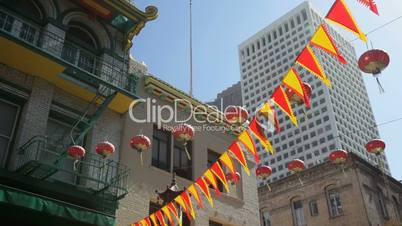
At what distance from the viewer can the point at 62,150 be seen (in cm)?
1330

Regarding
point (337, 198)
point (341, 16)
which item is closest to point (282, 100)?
point (341, 16)

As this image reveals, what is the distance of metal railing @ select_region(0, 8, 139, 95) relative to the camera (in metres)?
13.4

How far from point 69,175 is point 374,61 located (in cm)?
956

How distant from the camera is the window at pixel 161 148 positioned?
16.6 m

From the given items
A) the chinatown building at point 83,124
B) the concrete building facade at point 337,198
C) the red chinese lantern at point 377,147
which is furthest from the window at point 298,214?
the red chinese lantern at point 377,147

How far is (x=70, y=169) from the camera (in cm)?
1355

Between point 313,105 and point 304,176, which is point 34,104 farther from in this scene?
point 313,105

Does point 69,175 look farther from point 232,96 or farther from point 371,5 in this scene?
point 232,96

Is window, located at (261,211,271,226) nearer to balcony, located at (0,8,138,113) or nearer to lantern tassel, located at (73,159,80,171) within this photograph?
balcony, located at (0,8,138,113)

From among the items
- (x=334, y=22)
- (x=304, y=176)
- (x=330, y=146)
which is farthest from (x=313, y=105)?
(x=334, y=22)

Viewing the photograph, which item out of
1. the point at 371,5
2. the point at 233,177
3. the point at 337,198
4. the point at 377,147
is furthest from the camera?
the point at 337,198

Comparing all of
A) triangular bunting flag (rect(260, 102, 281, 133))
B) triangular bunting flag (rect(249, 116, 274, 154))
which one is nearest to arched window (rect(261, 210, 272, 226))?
triangular bunting flag (rect(260, 102, 281, 133))

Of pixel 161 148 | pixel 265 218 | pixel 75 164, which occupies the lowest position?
pixel 75 164

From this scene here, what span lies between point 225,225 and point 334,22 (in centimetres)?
1151
